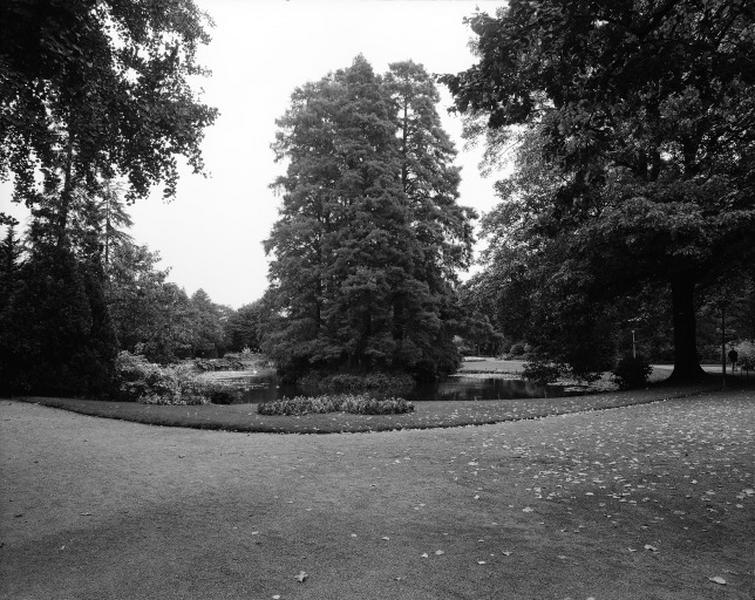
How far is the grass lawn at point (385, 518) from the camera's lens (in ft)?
12.1

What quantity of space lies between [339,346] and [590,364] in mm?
13069

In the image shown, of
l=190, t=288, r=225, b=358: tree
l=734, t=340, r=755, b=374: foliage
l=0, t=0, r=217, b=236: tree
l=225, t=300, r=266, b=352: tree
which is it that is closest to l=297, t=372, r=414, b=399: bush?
l=734, t=340, r=755, b=374: foliage

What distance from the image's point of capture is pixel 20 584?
367cm

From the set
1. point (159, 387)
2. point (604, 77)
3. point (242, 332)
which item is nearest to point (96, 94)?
point (604, 77)

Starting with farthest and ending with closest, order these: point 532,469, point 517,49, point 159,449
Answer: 1. point 159,449
2. point 532,469
3. point 517,49

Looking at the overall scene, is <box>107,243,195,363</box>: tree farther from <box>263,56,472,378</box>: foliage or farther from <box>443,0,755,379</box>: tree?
<box>443,0,755,379</box>: tree

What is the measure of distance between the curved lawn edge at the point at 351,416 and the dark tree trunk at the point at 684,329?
13.8ft

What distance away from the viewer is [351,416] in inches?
482

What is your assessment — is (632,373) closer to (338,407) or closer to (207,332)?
(338,407)

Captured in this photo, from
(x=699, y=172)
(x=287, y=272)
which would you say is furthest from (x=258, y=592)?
Result: (x=287, y=272)

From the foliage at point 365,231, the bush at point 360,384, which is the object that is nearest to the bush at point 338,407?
the bush at point 360,384

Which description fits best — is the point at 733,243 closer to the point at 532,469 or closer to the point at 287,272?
the point at 532,469

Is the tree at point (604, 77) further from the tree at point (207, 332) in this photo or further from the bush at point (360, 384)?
the tree at point (207, 332)

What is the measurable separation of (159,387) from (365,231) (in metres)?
13.5
